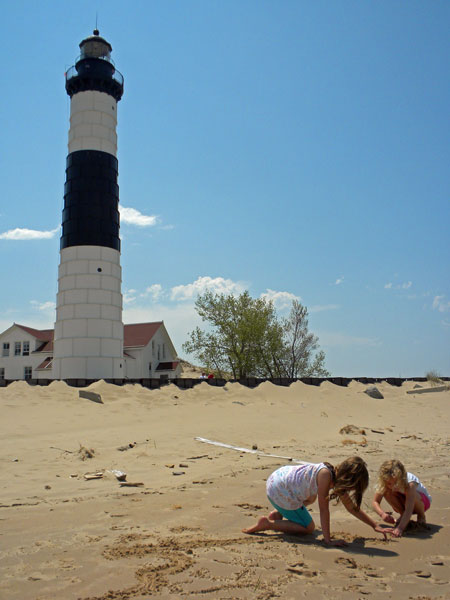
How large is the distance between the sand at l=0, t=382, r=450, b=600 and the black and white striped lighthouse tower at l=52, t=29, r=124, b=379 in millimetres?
10903

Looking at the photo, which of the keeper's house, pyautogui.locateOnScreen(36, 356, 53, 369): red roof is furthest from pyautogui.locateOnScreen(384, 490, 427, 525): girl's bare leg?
pyautogui.locateOnScreen(36, 356, 53, 369): red roof

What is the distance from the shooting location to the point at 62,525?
464 centimetres

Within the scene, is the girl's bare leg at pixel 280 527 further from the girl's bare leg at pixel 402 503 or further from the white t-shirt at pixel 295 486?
the girl's bare leg at pixel 402 503

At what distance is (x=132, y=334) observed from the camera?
3900 centimetres

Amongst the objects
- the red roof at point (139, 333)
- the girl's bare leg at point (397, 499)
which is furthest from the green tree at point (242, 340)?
the girl's bare leg at point (397, 499)

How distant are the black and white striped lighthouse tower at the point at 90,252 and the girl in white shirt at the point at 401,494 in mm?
20585

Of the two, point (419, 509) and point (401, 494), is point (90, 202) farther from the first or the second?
point (419, 509)

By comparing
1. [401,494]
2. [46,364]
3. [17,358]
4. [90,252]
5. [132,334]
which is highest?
[90,252]

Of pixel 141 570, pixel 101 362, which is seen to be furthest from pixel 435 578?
pixel 101 362

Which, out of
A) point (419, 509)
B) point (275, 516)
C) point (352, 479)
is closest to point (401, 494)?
point (419, 509)

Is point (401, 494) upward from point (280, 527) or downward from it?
upward

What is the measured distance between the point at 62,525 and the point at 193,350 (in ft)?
97.3

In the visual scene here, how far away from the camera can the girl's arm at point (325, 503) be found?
4.23 metres

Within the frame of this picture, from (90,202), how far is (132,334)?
52.3ft
